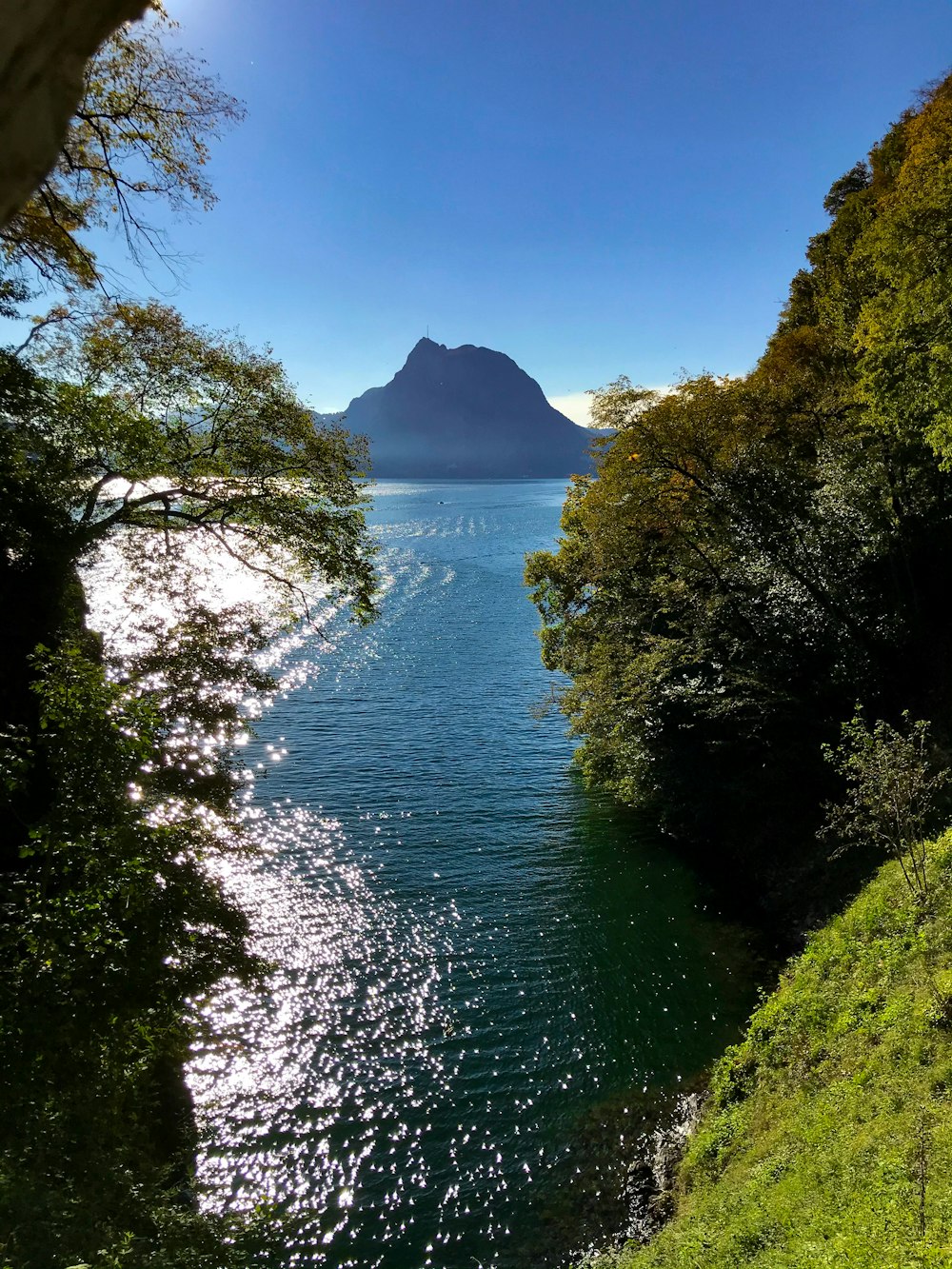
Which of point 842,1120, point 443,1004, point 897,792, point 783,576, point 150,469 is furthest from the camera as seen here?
point 783,576

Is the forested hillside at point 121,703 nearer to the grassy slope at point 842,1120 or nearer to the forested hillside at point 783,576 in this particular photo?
the grassy slope at point 842,1120

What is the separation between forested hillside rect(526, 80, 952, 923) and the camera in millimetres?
20109

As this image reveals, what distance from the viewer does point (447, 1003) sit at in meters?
16.7

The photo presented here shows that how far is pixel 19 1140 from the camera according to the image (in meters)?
6.38

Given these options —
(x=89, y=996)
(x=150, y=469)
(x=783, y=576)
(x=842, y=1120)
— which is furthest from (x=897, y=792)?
(x=150, y=469)

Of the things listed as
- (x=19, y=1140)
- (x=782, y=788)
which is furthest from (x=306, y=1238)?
(x=782, y=788)

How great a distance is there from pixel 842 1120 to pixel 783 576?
1696 cm

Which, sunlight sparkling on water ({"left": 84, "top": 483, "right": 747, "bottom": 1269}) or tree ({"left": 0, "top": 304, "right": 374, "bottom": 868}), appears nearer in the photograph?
sunlight sparkling on water ({"left": 84, "top": 483, "right": 747, "bottom": 1269})

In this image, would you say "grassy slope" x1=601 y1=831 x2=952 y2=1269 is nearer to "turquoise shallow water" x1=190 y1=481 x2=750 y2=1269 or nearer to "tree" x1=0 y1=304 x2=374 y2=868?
"turquoise shallow water" x1=190 y1=481 x2=750 y2=1269

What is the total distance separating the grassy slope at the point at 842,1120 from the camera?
22.1ft

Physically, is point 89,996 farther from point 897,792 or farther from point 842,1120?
point 897,792

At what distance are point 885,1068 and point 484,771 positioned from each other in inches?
864

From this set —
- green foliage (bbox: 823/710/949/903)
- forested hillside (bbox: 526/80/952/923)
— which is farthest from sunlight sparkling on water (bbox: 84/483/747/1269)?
green foliage (bbox: 823/710/949/903)

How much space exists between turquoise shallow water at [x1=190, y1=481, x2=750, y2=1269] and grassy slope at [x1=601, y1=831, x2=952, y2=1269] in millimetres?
2341
